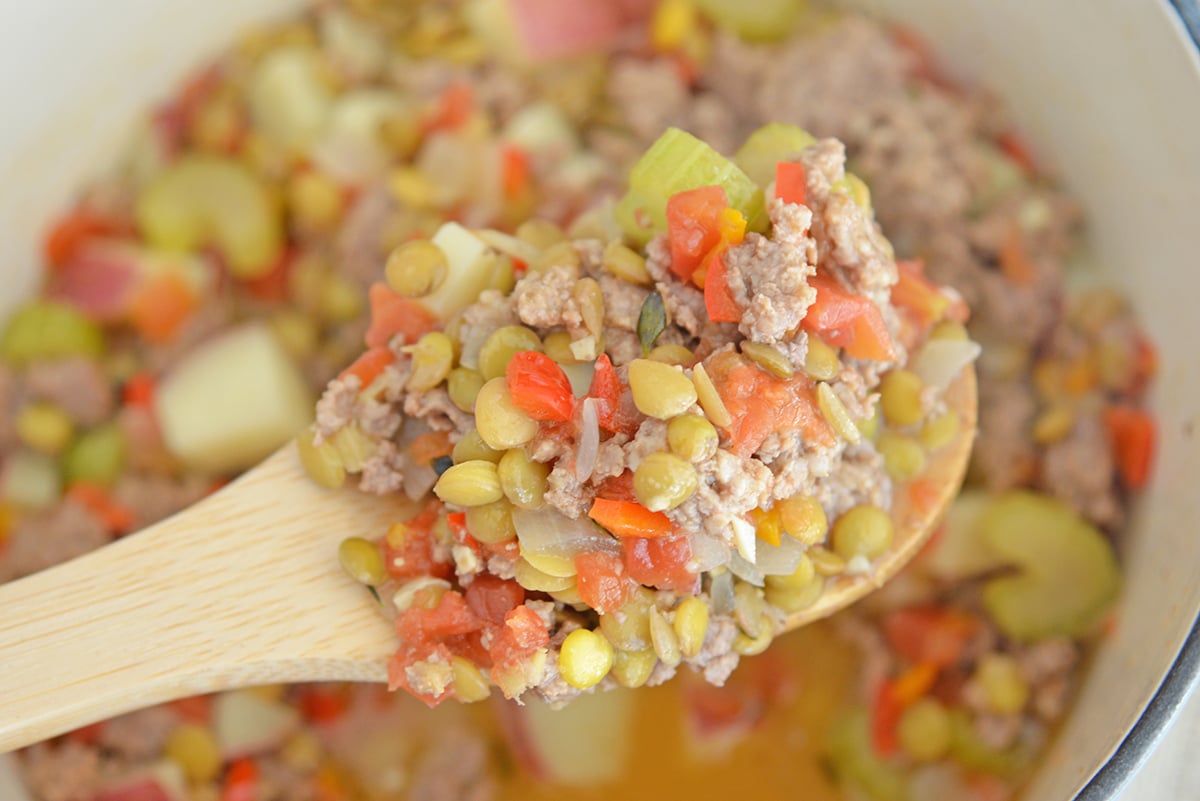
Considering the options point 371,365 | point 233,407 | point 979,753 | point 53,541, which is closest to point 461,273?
point 371,365

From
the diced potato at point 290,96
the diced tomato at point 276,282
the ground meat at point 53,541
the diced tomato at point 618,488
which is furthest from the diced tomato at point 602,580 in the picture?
the diced potato at point 290,96

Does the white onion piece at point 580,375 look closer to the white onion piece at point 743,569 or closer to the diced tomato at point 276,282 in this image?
the white onion piece at point 743,569

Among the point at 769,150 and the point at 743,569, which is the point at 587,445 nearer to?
the point at 743,569

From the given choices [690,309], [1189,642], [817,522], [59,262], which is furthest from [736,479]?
[59,262]

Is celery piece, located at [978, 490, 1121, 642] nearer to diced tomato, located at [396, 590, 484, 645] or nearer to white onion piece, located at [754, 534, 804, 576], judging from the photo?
white onion piece, located at [754, 534, 804, 576]

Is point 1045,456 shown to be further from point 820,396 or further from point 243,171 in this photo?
point 243,171
